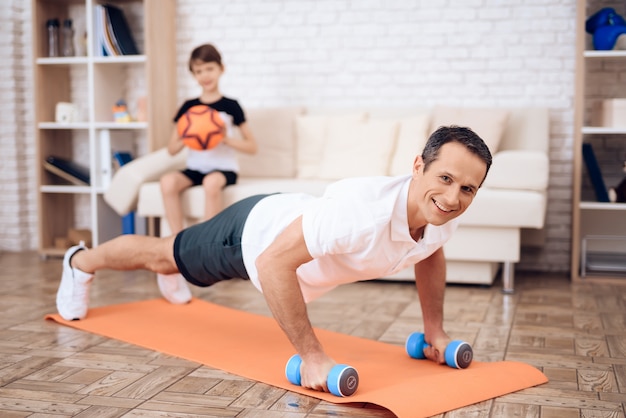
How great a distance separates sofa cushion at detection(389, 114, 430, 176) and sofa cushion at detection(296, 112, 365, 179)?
0.89 feet

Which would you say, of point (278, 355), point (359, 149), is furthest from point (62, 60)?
point (278, 355)

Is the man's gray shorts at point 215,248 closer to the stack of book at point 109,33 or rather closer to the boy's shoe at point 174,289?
the boy's shoe at point 174,289

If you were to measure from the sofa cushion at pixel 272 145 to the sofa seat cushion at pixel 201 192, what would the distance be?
0.29 meters

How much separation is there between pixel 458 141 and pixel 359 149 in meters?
2.14

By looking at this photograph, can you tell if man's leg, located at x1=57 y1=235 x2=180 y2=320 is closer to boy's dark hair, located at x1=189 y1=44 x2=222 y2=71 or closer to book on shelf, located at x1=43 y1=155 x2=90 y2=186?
boy's dark hair, located at x1=189 y1=44 x2=222 y2=71

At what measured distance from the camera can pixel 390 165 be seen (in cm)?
398

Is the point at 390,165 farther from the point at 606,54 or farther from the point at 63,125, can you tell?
the point at 63,125

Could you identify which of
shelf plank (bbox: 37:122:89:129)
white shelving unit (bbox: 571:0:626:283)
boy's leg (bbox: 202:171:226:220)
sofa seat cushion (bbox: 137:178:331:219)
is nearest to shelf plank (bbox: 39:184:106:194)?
shelf plank (bbox: 37:122:89:129)

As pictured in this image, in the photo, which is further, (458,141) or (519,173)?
(519,173)

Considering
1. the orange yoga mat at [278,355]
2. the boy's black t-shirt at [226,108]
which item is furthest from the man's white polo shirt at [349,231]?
the boy's black t-shirt at [226,108]

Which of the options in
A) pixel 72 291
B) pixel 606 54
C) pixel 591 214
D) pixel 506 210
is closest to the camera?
pixel 72 291

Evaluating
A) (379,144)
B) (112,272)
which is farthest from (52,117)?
(379,144)

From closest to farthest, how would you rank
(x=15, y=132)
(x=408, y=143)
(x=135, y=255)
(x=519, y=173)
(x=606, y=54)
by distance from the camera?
(x=135, y=255) → (x=519, y=173) → (x=606, y=54) → (x=408, y=143) → (x=15, y=132)

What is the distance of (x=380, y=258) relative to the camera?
6.67ft
